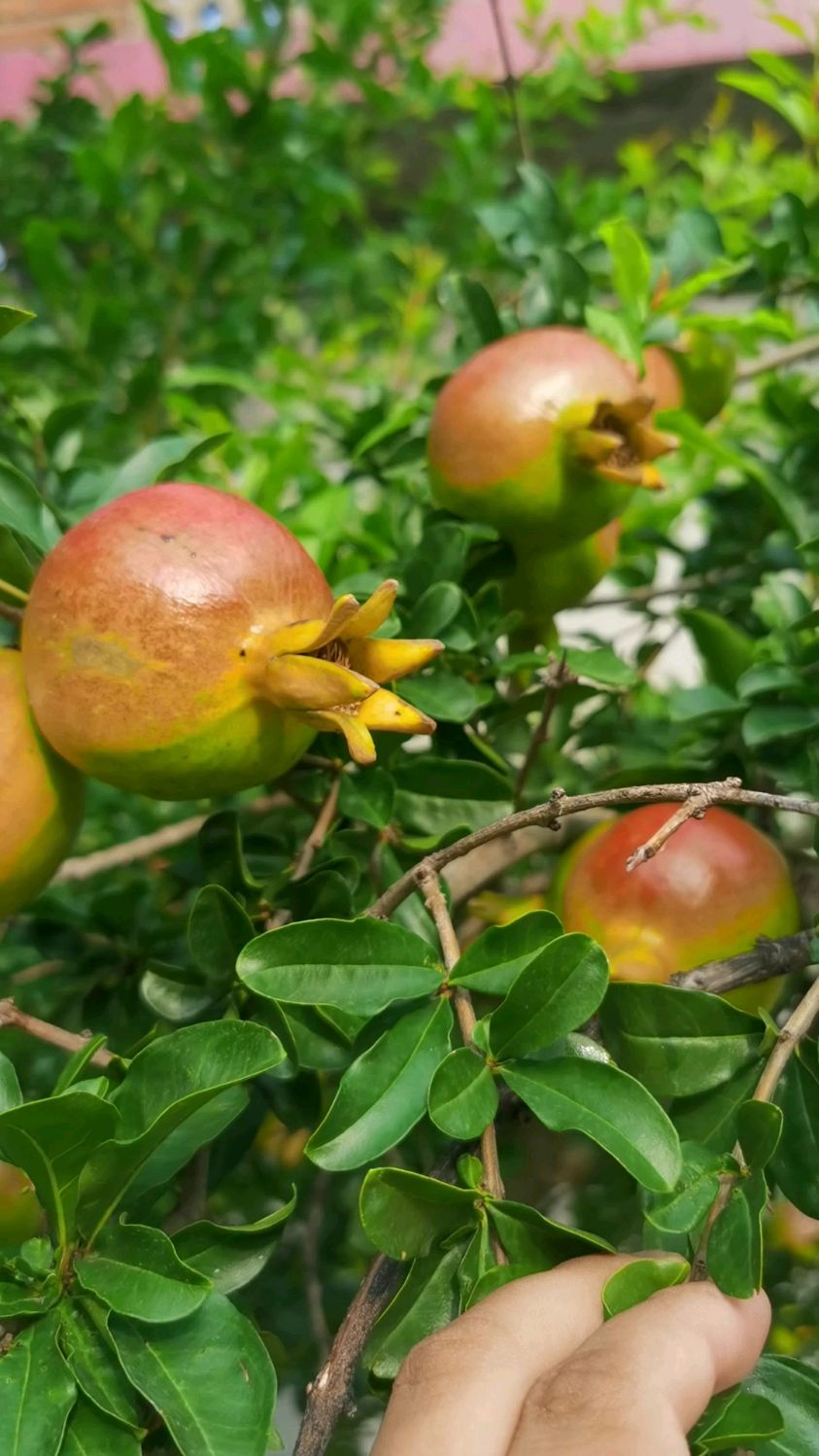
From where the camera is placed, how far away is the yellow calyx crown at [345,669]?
16.4 inches

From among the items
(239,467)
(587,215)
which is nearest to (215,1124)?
(239,467)

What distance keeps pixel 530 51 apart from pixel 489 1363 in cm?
178

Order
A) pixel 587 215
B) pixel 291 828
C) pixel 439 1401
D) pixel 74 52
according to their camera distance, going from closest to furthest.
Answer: pixel 439 1401 → pixel 291 828 → pixel 587 215 → pixel 74 52

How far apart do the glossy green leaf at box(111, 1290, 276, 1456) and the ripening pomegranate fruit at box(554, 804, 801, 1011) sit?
21 centimetres

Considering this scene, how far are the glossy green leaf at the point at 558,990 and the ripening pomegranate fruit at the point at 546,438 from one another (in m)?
0.26

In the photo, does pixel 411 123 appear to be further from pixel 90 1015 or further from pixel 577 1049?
pixel 577 1049

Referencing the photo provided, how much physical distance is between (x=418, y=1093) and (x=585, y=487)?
0.31 meters

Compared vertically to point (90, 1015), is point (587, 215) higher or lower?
higher

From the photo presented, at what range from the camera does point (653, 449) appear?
578 mm

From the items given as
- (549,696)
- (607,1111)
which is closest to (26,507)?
(549,696)

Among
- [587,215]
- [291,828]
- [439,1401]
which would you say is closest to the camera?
[439,1401]

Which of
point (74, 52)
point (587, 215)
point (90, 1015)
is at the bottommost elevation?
point (90, 1015)

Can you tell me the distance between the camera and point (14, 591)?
523 millimetres

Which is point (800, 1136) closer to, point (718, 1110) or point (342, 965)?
point (718, 1110)
